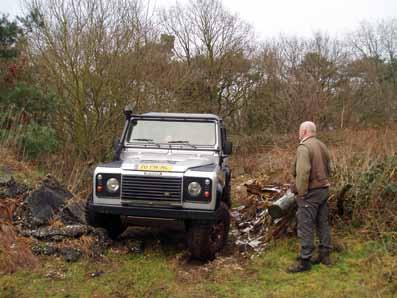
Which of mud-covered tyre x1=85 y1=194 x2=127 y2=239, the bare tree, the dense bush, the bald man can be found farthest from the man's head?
the bare tree

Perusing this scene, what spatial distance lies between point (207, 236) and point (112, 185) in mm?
1465

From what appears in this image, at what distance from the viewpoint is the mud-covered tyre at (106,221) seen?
5930 mm

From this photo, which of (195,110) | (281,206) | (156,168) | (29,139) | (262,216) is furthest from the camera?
(195,110)

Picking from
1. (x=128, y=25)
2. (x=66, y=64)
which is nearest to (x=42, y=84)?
(x=66, y=64)

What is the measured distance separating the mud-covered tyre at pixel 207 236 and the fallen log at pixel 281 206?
0.74 meters

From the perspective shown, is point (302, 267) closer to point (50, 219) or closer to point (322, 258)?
point (322, 258)

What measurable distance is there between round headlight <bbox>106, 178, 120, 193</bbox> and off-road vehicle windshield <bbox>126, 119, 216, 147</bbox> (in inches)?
50.4

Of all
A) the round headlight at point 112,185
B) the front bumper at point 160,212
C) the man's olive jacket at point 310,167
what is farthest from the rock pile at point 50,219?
the man's olive jacket at point 310,167

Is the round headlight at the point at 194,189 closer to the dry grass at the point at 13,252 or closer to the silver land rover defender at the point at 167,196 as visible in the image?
the silver land rover defender at the point at 167,196

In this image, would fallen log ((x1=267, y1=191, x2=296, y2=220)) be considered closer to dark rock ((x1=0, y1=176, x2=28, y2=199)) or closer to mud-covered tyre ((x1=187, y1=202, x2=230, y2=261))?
mud-covered tyre ((x1=187, y1=202, x2=230, y2=261))

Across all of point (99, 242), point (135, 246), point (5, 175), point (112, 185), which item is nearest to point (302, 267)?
point (135, 246)

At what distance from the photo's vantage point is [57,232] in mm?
6039

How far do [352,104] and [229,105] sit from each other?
6.58m

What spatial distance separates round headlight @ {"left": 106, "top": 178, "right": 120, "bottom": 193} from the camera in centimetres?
563
